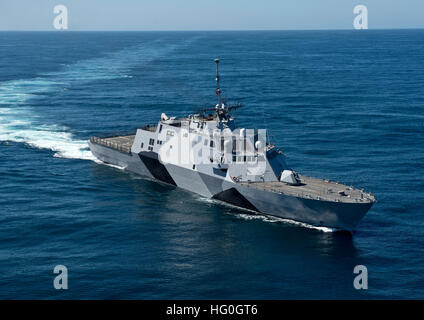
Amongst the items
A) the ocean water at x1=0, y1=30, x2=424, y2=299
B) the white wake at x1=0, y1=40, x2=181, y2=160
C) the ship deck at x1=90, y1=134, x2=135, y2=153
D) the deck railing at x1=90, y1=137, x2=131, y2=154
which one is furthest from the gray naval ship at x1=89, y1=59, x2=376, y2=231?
the white wake at x1=0, y1=40, x2=181, y2=160

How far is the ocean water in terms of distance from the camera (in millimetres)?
34625

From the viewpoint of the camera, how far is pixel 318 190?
147 feet

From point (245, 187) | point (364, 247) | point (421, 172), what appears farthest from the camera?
point (421, 172)

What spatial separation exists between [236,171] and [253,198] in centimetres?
316

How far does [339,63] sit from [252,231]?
112480 mm

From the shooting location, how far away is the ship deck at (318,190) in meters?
42.4

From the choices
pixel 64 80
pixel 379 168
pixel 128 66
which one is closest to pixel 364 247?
pixel 379 168

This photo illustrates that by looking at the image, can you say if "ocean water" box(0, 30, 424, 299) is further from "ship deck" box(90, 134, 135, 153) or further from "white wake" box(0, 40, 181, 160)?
"ship deck" box(90, 134, 135, 153)

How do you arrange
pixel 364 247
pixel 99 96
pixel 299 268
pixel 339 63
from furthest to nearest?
pixel 339 63 → pixel 99 96 → pixel 364 247 → pixel 299 268

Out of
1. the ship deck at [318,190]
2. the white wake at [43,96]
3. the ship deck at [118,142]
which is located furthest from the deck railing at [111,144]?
the ship deck at [318,190]

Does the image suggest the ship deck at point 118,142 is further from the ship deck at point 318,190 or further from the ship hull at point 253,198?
the ship deck at point 318,190

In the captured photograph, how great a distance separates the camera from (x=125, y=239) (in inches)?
1618

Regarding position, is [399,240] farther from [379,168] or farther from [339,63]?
[339,63]

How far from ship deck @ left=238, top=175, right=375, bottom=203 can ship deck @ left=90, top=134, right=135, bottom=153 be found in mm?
17514
